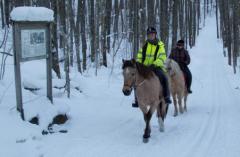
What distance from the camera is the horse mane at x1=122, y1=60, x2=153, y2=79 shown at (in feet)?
27.6

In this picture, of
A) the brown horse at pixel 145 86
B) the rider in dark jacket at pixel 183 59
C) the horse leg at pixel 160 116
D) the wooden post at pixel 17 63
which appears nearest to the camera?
the brown horse at pixel 145 86

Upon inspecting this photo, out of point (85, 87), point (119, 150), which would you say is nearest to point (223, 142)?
point (119, 150)

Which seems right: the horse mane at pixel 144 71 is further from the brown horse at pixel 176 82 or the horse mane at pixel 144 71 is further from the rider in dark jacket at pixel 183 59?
the rider in dark jacket at pixel 183 59

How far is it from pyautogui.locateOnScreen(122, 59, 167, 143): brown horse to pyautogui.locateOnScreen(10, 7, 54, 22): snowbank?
2.14 meters

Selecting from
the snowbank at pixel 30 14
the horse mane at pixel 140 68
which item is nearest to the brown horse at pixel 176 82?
the horse mane at pixel 140 68

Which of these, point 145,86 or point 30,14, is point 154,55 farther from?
point 30,14

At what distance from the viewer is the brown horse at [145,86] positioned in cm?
838

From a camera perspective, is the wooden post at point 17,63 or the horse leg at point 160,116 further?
the horse leg at point 160,116

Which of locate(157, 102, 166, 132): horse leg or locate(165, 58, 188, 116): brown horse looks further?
locate(165, 58, 188, 116): brown horse

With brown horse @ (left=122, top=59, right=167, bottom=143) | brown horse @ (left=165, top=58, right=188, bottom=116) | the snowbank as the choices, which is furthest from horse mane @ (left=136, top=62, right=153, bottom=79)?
brown horse @ (left=165, top=58, right=188, bottom=116)

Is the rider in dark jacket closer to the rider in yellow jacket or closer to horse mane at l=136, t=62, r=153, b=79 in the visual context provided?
the rider in yellow jacket

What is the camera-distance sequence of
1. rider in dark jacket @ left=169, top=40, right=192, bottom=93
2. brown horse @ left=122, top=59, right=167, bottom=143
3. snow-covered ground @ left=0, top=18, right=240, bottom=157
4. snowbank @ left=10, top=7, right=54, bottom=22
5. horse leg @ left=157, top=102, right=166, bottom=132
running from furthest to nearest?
1. rider in dark jacket @ left=169, top=40, right=192, bottom=93
2. horse leg @ left=157, top=102, right=166, bottom=132
3. snowbank @ left=10, top=7, right=54, bottom=22
4. brown horse @ left=122, top=59, right=167, bottom=143
5. snow-covered ground @ left=0, top=18, right=240, bottom=157

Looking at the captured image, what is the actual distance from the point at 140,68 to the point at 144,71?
0.62 ft

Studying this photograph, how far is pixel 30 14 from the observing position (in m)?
8.77
